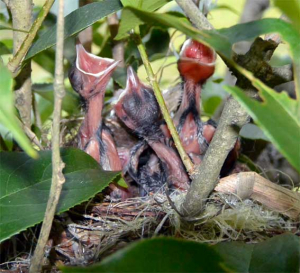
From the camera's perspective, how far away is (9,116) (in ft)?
0.85

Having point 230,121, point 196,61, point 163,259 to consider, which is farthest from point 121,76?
point 163,259

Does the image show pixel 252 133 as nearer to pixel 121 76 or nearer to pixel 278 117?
pixel 121 76

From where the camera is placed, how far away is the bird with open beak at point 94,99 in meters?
0.91

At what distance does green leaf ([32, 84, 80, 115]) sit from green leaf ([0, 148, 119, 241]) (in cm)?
38

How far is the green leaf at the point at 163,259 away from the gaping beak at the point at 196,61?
0.59 metres

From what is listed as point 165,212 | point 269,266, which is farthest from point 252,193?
point 269,266

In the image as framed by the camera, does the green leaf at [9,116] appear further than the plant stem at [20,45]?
No

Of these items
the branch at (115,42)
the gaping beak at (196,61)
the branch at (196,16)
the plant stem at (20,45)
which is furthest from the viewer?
the branch at (115,42)

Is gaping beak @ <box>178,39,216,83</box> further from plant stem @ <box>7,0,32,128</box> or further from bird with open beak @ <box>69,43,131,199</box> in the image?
plant stem @ <box>7,0,32,128</box>

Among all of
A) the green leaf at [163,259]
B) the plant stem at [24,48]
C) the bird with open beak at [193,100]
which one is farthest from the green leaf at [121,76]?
the green leaf at [163,259]

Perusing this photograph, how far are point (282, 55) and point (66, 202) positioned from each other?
3.22 ft

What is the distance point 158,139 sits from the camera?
0.98 m

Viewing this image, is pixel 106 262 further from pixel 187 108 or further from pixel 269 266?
pixel 187 108

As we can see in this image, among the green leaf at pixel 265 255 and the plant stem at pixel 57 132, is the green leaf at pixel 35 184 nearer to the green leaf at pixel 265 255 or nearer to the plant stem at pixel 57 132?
the plant stem at pixel 57 132
